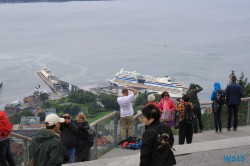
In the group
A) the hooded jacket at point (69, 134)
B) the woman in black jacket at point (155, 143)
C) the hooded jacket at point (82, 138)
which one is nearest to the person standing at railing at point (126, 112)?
the hooded jacket at point (82, 138)

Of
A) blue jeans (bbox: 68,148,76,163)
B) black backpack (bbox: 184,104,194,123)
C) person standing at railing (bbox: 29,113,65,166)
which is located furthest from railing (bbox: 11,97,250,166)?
person standing at railing (bbox: 29,113,65,166)

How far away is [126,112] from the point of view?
743 centimetres

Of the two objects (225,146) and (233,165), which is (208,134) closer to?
(225,146)

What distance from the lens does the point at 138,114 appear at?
7.67 meters

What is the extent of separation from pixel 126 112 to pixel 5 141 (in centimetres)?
248

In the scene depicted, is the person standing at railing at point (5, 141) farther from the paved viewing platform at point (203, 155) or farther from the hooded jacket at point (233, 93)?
the hooded jacket at point (233, 93)

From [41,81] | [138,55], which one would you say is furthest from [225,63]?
[41,81]

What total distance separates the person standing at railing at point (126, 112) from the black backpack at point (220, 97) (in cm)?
138

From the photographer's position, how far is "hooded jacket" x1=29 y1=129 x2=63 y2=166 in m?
3.74

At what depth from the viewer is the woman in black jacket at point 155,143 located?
3.55 meters

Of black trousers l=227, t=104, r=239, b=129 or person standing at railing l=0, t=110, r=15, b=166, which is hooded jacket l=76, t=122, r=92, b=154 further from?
black trousers l=227, t=104, r=239, b=129

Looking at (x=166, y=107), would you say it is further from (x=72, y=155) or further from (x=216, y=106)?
(x=72, y=155)

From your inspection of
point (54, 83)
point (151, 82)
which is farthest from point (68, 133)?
point (54, 83)

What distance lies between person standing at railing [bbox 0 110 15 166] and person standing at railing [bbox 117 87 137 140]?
227 centimetres
